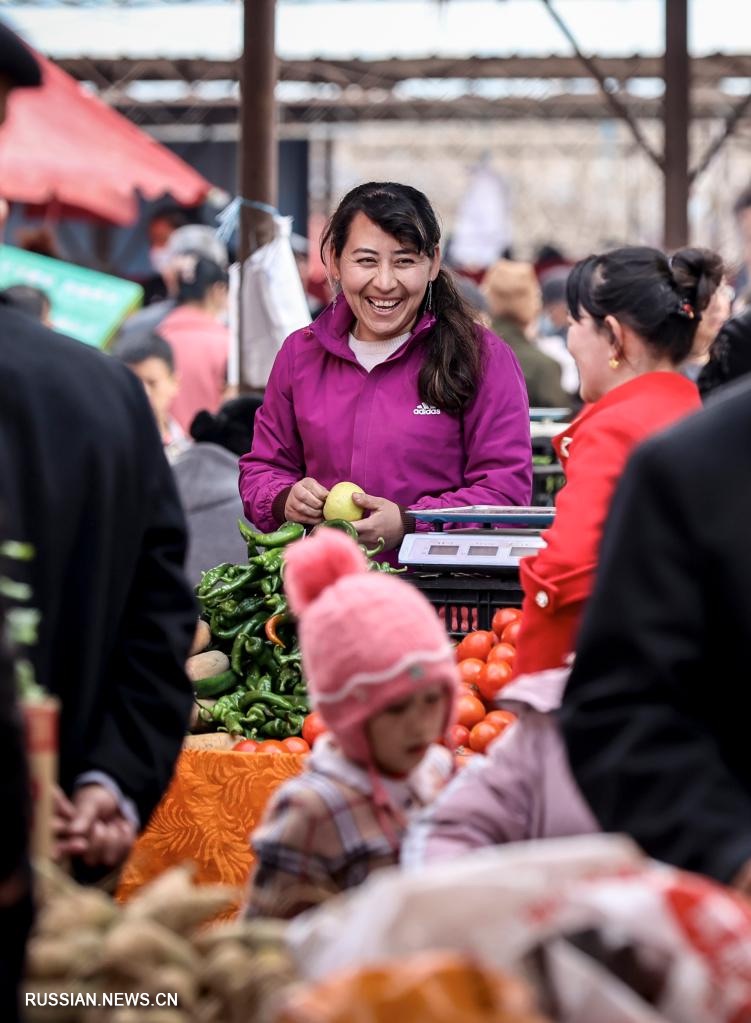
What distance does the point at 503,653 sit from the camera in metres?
A: 4.44

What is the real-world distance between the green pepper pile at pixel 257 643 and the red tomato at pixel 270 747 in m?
0.17

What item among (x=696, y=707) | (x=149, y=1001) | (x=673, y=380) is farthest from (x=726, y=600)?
(x=673, y=380)

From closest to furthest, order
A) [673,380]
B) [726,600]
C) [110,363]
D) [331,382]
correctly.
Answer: [726,600], [110,363], [673,380], [331,382]

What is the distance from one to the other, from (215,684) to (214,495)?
6.58 feet

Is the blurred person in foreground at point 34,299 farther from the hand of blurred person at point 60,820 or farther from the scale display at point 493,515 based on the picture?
the hand of blurred person at point 60,820

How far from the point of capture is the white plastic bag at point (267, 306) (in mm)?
7660

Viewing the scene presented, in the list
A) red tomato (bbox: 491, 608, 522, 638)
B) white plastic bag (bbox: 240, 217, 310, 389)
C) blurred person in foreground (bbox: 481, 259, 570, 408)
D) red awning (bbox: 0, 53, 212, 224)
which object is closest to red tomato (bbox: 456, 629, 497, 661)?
red tomato (bbox: 491, 608, 522, 638)

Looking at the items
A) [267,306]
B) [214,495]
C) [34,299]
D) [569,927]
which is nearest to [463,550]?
[214,495]

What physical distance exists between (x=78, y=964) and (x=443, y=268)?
3.11 m

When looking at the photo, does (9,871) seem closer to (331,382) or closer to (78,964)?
(78,964)

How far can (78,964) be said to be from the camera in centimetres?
194

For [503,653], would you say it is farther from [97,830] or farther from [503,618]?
[97,830]

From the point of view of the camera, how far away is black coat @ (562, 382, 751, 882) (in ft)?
7.06

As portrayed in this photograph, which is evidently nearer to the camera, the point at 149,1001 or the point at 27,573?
the point at 149,1001
